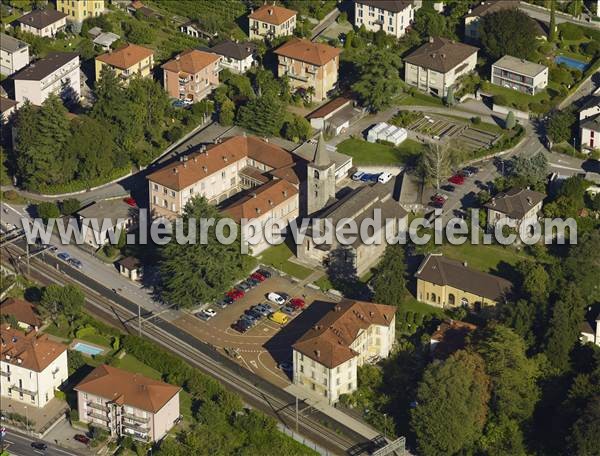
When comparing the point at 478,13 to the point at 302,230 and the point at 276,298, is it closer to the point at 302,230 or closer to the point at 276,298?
the point at 302,230

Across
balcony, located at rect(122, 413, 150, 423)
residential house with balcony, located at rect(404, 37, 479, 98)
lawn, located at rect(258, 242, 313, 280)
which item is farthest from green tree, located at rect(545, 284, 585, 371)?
residential house with balcony, located at rect(404, 37, 479, 98)

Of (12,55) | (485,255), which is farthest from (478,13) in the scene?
(12,55)

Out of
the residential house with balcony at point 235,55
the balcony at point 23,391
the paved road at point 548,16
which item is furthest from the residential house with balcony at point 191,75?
the balcony at point 23,391

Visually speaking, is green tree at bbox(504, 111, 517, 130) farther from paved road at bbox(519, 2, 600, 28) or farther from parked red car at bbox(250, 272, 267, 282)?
parked red car at bbox(250, 272, 267, 282)

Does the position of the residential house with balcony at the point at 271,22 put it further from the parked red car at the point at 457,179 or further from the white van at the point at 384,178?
the parked red car at the point at 457,179

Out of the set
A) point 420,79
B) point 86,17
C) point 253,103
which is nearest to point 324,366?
point 253,103

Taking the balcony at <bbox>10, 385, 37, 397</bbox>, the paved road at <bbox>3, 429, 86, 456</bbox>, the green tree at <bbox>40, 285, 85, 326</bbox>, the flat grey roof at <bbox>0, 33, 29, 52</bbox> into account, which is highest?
the flat grey roof at <bbox>0, 33, 29, 52</bbox>
